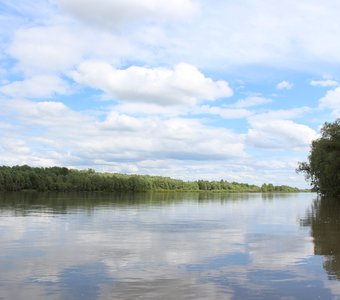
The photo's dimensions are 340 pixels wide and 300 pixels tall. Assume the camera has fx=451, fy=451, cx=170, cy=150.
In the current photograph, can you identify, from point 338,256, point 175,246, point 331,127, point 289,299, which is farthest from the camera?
point 331,127

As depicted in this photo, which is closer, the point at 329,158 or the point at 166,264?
the point at 166,264

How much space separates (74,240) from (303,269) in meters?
12.0

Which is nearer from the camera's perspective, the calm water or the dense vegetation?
the calm water

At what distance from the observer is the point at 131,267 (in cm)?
1576

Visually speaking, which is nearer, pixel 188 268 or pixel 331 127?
pixel 188 268

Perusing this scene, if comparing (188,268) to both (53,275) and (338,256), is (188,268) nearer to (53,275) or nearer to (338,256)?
(53,275)

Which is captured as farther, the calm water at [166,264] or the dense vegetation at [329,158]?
the dense vegetation at [329,158]

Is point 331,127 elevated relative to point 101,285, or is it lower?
elevated

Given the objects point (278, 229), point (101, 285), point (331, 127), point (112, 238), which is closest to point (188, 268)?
point (101, 285)

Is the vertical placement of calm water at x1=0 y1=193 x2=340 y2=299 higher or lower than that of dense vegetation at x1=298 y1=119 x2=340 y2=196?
lower

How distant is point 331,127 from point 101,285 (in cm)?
7899

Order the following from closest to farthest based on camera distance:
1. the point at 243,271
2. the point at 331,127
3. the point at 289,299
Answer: the point at 289,299 → the point at 243,271 → the point at 331,127

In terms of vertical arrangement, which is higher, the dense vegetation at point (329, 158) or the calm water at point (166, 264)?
the dense vegetation at point (329, 158)

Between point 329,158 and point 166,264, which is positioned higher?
point 329,158
